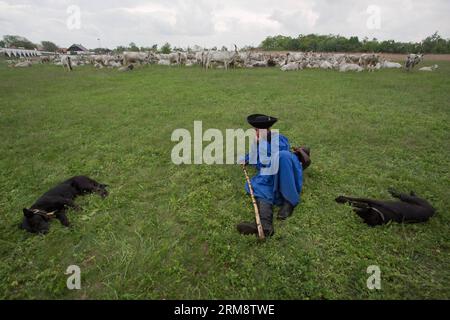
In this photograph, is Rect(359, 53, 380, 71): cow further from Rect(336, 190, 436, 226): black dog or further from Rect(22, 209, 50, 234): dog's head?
Rect(22, 209, 50, 234): dog's head

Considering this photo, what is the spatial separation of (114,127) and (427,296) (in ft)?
27.4

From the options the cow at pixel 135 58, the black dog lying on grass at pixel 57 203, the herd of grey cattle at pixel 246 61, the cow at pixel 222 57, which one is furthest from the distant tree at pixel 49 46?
the black dog lying on grass at pixel 57 203

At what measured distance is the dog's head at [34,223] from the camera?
12.6 ft

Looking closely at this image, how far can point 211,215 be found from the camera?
423 centimetres

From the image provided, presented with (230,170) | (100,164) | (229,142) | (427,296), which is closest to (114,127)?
(100,164)

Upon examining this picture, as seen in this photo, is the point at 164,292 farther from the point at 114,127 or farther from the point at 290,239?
the point at 114,127

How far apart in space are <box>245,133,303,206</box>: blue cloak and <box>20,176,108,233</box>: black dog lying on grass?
2844 millimetres

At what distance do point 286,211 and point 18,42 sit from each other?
104003 mm

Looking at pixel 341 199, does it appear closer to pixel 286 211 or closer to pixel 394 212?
pixel 394 212

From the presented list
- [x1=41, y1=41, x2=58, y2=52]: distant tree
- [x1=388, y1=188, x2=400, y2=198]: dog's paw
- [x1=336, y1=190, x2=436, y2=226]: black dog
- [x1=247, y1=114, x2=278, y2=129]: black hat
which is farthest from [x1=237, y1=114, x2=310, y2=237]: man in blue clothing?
[x1=41, y1=41, x2=58, y2=52]: distant tree

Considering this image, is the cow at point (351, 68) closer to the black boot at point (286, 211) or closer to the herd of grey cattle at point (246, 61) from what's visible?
the herd of grey cattle at point (246, 61)

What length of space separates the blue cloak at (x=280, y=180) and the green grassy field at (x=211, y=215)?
11.7 inches

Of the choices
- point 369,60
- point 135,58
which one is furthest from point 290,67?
point 135,58

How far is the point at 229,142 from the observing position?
23.6 feet
